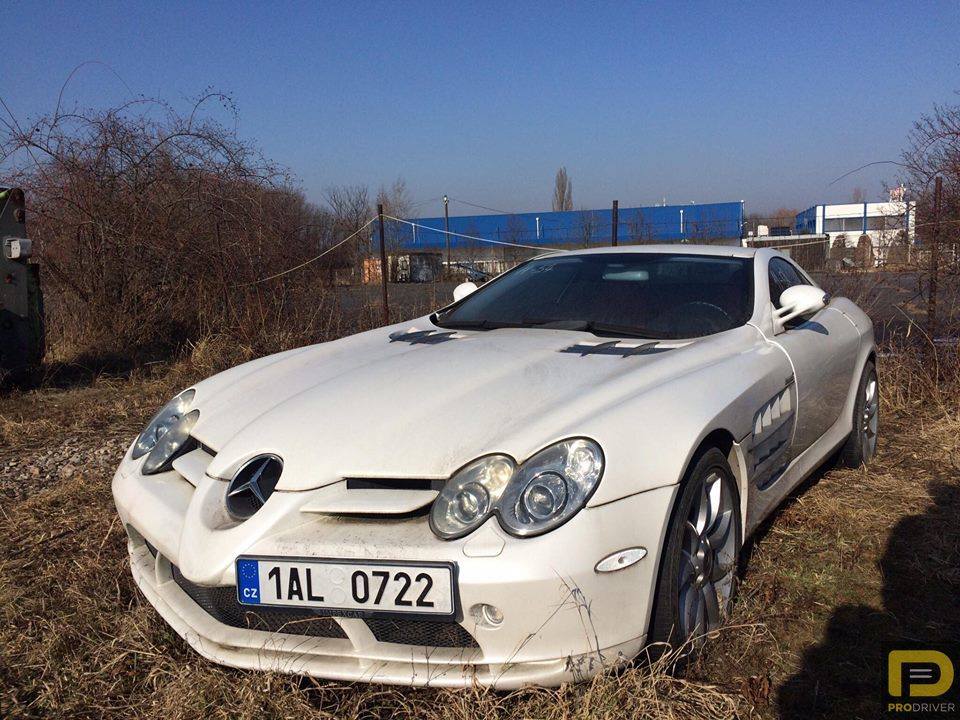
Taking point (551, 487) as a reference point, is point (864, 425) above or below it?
below

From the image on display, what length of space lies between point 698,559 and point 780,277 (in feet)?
6.69

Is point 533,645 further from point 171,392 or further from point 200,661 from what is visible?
point 171,392

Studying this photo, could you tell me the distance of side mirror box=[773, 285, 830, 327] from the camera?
3.30 meters

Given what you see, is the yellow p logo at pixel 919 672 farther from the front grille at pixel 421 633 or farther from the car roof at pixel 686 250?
the car roof at pixel 686 250

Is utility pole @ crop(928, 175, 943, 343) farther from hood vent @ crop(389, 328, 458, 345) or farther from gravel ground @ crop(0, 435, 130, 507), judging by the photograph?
gravel ground @ crop(0, 435, 130, 507)

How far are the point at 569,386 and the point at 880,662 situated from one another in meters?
1.23

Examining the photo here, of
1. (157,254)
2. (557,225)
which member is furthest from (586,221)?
(157,254)

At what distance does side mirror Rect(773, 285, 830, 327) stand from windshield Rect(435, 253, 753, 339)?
151mm

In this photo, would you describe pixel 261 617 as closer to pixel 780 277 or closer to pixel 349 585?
pixel 349 585

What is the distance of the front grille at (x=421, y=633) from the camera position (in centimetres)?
194

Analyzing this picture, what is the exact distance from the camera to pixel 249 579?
6.64 feet

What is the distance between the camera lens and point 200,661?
90.0 inches

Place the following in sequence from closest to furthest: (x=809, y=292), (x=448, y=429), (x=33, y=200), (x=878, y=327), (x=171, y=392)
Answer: (x=448, y=429)
(x=809, y=292)
(x=171, y=392)
(x=33, y=200)
(x=878, y=327)

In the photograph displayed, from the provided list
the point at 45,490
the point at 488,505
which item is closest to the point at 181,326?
the point at 45,490
